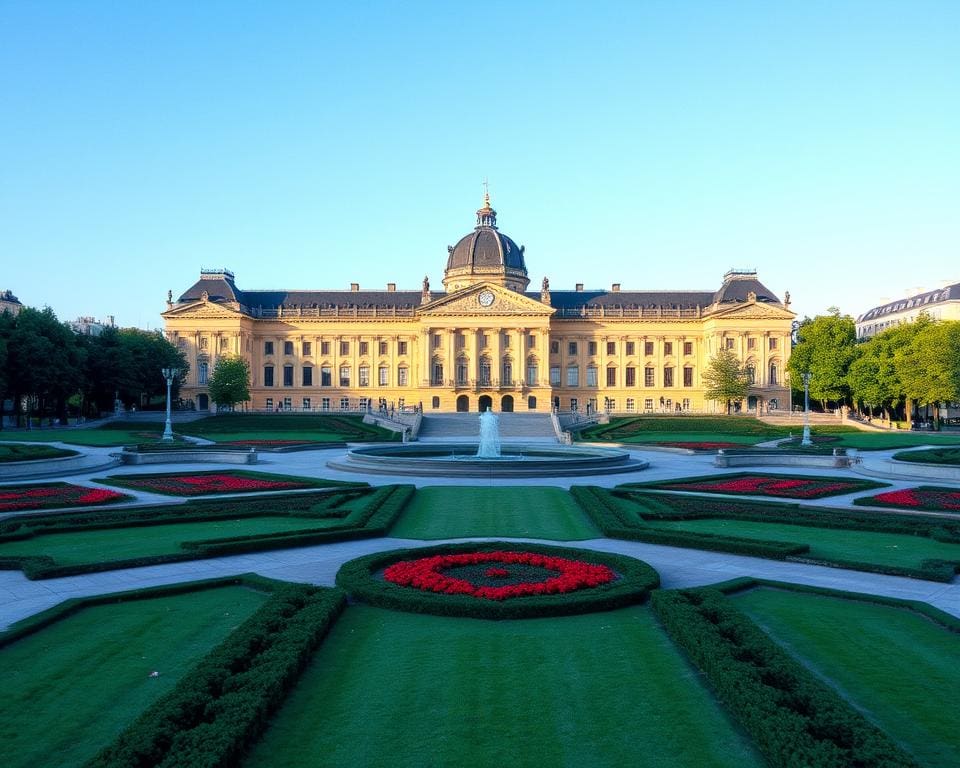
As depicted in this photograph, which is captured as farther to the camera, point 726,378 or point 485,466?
point 726,378

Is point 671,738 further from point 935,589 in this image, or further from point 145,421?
point 145,421

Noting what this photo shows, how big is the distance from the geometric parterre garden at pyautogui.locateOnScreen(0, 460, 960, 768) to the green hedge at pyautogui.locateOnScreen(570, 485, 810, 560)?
10 cm

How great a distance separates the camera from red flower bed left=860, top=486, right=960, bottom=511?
24520mm

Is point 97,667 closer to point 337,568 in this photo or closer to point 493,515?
point 337,568

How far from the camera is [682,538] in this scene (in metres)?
18.7

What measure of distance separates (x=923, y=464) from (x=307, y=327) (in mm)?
77609

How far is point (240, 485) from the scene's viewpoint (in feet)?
96.1

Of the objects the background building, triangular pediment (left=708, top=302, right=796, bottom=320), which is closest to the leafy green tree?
triangular pediment (left=708, top=302, right=796, bottom=320)

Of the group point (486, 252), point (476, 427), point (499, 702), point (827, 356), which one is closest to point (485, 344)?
point (486, 252)

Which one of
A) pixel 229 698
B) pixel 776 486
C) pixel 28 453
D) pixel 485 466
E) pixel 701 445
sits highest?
pixel 28 453

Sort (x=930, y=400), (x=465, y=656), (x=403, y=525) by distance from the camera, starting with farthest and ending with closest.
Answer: (x=930, y=400) < (x=403, y=525) < (x=465, y=656)

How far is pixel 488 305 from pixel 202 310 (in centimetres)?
3555

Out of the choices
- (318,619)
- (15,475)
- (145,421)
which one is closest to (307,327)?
(145,421)

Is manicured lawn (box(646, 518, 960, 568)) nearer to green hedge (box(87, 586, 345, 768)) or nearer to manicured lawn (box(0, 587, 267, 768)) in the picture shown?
green hedge (box(87, 586, 345, 768))
